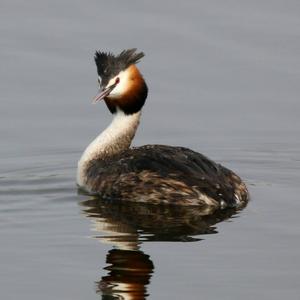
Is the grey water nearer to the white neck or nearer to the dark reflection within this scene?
the dark reflection

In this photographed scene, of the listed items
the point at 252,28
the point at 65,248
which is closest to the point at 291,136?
the point at 252,28

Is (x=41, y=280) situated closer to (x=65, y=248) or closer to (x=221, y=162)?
(x=65, y=248)

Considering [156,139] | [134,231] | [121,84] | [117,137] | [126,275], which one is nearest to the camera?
[126,275]

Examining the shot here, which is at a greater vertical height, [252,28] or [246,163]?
[252,28]

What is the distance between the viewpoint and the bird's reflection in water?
10.1 meters

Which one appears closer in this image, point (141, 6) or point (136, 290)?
point (136, 290)

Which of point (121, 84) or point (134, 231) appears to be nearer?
point (134, 231)

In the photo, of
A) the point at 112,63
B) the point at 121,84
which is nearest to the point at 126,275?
the point at 121,84

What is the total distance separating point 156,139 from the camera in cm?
1552

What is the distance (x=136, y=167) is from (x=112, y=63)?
1373 millimetres

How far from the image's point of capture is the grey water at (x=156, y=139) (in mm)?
10312

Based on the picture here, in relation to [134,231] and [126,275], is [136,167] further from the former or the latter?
[126,275]

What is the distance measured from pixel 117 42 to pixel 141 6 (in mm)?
1621

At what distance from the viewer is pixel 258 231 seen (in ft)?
38.2
